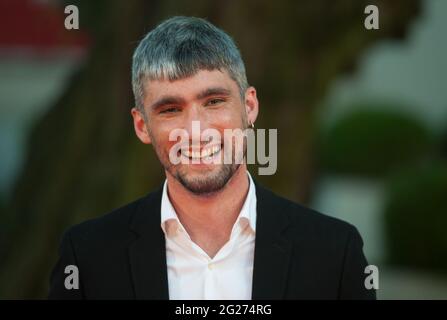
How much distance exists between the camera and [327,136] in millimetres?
14531

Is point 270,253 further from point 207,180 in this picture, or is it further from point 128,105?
point 128,105

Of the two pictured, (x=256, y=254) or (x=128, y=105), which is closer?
(x=256, y=254)

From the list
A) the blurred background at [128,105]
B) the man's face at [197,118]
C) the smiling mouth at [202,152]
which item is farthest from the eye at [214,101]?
the blurred background at [128,105]

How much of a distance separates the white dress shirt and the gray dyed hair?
1.24ft

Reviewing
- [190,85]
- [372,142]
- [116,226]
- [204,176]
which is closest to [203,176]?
[204,176]

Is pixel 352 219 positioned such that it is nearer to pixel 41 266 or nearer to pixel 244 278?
pixel 41 266

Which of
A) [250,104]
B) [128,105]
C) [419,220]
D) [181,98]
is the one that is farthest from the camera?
[419,220]

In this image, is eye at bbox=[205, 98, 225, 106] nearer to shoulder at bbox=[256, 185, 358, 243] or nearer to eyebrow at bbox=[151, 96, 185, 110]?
eyebrow at bbox=[151, 96, 185, 110]

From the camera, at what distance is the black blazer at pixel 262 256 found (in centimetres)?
241

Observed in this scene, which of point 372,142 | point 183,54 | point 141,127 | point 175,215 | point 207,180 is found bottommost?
point 372,142

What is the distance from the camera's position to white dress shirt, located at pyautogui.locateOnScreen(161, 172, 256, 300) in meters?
2.44

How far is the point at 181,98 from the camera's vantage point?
92.7 inches

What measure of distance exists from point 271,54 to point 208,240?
94.1 inches

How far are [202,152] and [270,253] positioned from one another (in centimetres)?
35
